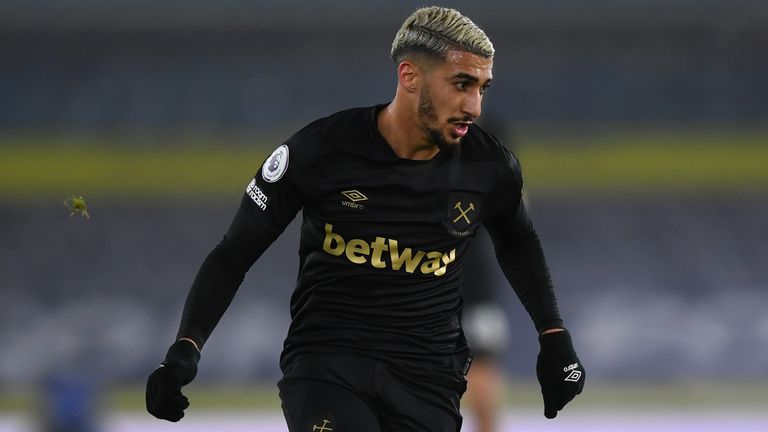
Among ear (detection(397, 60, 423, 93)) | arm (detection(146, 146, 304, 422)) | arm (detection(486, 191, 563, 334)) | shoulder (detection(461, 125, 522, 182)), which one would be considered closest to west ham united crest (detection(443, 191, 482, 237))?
shoulder (detection(461, 125, 522, 182))

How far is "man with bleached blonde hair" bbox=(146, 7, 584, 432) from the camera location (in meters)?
3.43

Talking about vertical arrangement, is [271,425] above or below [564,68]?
below

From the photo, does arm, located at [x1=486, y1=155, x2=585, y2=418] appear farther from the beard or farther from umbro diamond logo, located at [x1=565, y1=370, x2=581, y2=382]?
the beard

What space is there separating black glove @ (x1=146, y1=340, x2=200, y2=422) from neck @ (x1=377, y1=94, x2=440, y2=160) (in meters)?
0.83

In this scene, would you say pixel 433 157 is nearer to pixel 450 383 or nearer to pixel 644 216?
pixel 450 383

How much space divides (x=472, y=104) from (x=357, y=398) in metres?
0.84

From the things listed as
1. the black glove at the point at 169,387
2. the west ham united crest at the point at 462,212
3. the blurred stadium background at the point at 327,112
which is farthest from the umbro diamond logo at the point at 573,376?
the blurred stadium background at the point at 327,112

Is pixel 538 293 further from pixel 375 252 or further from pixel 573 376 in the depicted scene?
pixel 375 252

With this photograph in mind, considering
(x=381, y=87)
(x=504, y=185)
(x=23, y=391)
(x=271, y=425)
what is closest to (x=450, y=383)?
(x=504, y=185)

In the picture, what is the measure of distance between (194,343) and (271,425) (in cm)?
485

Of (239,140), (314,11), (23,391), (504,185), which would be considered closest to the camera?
(504,185)

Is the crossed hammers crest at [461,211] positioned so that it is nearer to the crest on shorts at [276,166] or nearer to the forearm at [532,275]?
the forearm at [532,275]

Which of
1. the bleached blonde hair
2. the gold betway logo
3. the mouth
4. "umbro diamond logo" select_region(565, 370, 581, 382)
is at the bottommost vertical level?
"umbro diamond logo" select_region(565, 370, 581, 382)

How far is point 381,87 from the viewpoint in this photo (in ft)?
39.6
